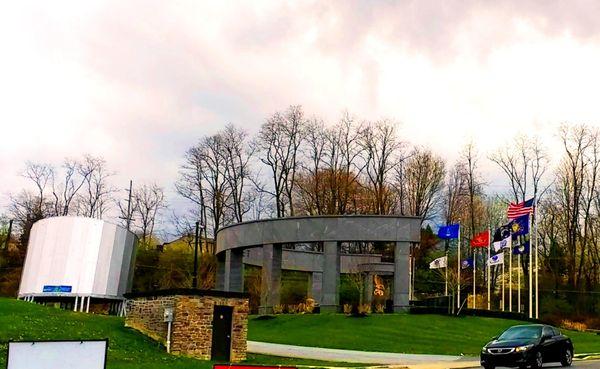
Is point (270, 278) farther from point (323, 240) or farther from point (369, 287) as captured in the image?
point (369, 287)

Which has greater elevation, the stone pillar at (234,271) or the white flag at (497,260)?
the white flag at (497,260)

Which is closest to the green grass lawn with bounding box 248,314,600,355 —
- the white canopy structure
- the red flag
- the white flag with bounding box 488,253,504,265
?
the white flag with bounding box 488,253,504,265

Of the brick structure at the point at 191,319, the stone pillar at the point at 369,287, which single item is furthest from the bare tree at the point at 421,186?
the brick structure at the point at 191,319

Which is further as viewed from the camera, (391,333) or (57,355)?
(391,333)

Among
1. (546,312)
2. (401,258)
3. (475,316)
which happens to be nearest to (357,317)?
(401,258)

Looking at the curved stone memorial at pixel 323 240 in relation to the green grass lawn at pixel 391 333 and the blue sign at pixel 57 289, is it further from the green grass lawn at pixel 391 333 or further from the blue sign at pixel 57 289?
the blue sign at pixel 57 289

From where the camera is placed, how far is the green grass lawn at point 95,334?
18688 mm

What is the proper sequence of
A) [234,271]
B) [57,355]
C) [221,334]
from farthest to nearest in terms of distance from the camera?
[234,271] < [221,334] < [57,355]

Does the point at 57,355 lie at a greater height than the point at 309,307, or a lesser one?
lesser

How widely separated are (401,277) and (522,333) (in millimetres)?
18344

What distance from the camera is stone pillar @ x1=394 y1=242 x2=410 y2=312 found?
1523 inches

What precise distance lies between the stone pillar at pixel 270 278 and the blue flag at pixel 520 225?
1629 centimetres

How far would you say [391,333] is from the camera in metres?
32.1

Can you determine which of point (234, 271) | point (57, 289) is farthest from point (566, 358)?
point (57, 289)
